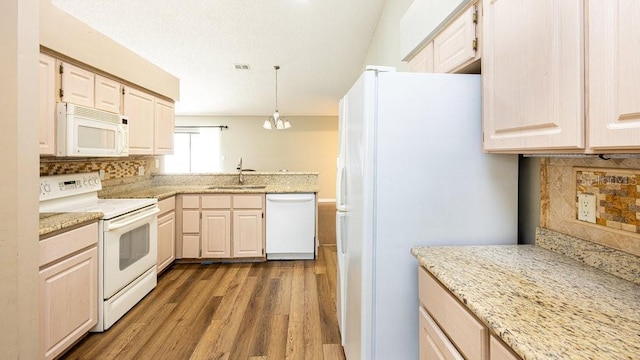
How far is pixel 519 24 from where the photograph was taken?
1.04 meters

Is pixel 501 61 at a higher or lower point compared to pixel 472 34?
lower

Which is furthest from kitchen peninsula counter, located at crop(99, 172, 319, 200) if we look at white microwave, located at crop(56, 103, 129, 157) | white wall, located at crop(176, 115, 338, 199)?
white wall, located at crop(176, 115, 338, 199)

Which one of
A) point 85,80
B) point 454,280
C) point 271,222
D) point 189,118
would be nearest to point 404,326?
point 454,280

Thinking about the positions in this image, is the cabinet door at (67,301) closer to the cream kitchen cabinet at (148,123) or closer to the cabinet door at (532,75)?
the cream kitchen cabinet at (148,123)

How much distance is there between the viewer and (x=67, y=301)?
6.03 ft

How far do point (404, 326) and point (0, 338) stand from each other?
180 cm

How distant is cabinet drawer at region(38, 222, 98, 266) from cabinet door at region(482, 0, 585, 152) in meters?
2.28

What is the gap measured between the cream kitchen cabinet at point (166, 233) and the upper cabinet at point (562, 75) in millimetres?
3053

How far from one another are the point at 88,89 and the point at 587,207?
10.3 ft

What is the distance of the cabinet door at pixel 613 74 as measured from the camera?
68 centimetres

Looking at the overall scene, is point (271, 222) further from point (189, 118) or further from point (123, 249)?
point (189, 118)

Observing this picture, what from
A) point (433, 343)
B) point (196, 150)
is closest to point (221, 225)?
point (433, 343)

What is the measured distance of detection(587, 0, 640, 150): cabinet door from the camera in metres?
0.68

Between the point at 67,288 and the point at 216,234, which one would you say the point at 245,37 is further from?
the point at 67,288
